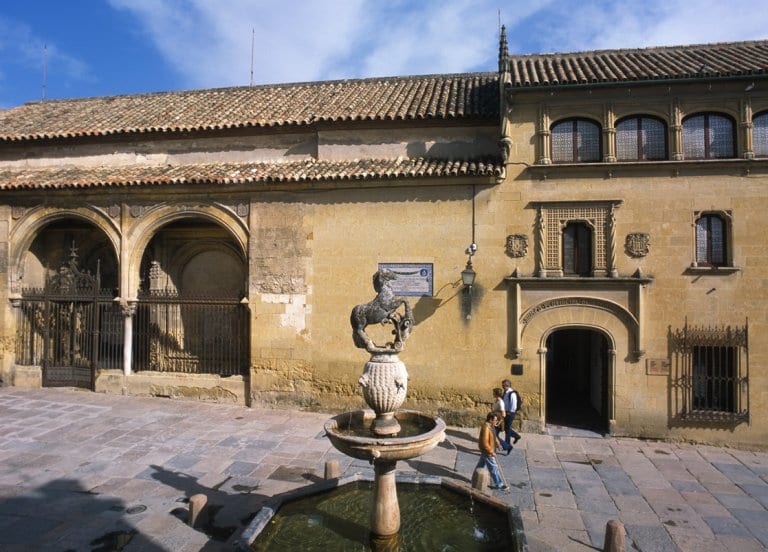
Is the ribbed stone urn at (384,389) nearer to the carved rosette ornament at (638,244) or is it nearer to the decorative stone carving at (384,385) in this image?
the decorative stone carving at (384,385)

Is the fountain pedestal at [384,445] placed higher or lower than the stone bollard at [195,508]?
higher

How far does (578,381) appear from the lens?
592 inches

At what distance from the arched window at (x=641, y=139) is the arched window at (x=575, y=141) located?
487 millimetres

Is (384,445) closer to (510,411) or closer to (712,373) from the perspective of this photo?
(510,411)

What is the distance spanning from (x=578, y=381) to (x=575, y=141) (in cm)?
793

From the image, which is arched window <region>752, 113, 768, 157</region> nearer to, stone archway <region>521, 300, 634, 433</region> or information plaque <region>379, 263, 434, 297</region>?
stone archway <region>521, 300, 634, 433</region>

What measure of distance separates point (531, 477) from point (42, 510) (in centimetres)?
739

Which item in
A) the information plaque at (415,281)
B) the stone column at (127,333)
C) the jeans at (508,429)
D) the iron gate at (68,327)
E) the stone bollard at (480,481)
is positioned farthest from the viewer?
the iron gate at (68,327)

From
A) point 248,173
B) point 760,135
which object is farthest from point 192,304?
point 760,135

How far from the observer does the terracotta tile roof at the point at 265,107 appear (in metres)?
12.4

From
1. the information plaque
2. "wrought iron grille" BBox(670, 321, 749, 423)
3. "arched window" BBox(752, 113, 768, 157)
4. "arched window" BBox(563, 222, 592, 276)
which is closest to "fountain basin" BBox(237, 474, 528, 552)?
the information plaque

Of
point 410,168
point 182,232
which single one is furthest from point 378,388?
point 182,232

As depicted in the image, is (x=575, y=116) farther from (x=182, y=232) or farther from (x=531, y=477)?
(x=182, y=232)

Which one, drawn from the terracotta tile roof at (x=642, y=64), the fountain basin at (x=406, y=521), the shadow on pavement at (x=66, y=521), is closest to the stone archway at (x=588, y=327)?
the fountain basin at (x=406, y=521)
